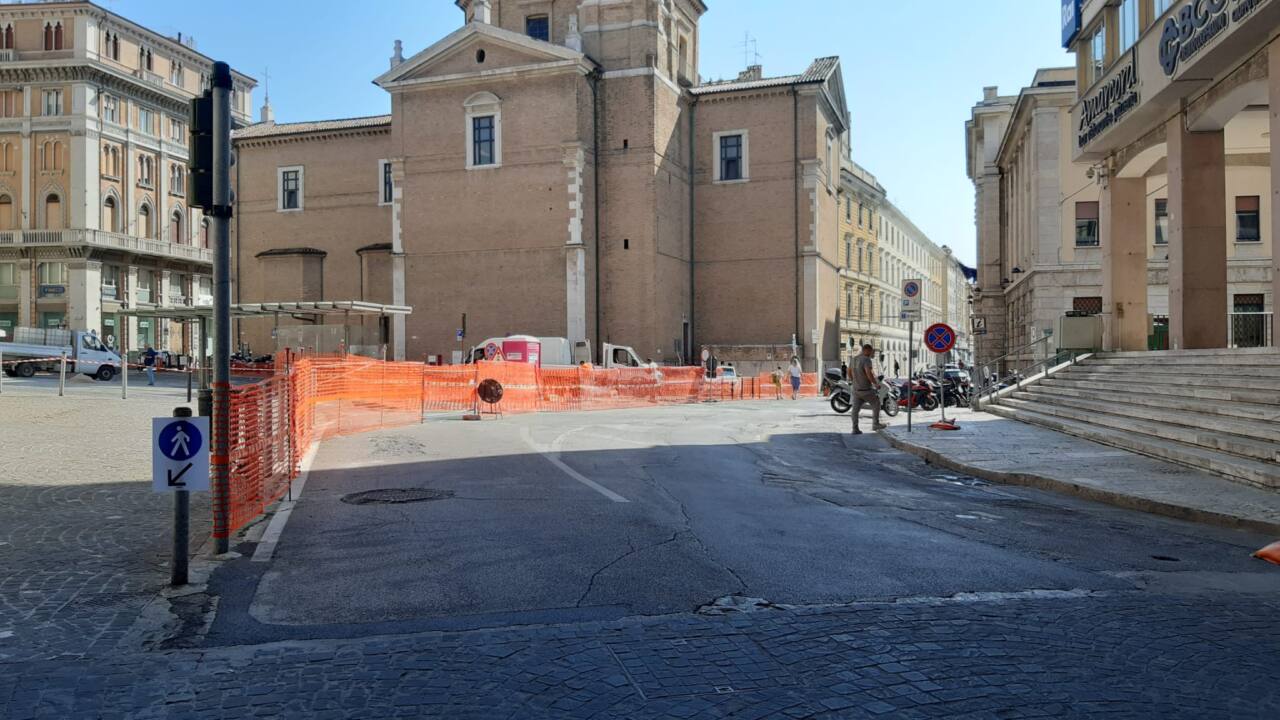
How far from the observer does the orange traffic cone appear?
725 centimetres

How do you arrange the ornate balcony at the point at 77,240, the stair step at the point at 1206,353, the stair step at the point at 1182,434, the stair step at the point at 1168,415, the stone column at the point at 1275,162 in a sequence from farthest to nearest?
the ornate balcony at the point at 77,240
the stair step at the point at 1206,353
the stone column at the point at 1275,162
the stair step at the point at 1168,415
the stair step at the point at 1182,434

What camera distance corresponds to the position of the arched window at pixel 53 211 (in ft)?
197

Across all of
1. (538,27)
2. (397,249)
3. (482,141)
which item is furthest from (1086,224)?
(397,249)

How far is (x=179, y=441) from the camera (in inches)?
250

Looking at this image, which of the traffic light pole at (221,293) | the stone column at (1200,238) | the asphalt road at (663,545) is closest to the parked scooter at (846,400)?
the stone column at (1200,238)

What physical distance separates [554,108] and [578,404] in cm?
1858

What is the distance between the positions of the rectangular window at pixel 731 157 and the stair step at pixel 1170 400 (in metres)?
25.6

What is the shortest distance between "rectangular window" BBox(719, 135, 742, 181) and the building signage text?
886 inches

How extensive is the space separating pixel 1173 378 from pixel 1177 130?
5.85 meters

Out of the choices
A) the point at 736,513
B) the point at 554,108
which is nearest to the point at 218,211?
the point at 736,513

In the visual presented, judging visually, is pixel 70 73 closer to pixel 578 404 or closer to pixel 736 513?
pixel 578 404

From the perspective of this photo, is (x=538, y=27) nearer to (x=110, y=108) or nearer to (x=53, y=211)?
(x=110, y=108)

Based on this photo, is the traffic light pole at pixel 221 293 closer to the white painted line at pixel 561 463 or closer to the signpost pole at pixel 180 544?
the signpost pole at pixel 180 544

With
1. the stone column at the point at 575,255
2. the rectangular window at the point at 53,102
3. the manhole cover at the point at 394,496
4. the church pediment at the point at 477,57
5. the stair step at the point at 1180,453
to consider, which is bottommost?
the manhole cover at the point at 394,496
